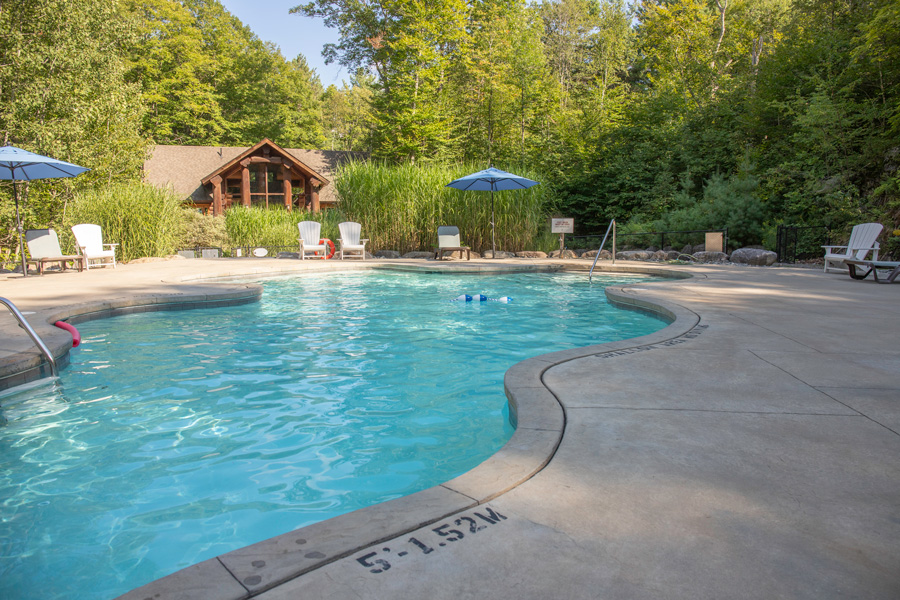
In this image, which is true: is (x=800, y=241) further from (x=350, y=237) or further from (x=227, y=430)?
(x=227, y=430)

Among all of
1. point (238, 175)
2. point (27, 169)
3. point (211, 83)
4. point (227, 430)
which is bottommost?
point (227, 430)

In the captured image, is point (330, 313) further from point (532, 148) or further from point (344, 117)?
point (344, 117)

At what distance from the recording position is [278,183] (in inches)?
1104

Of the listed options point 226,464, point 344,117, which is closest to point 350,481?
point 226,464

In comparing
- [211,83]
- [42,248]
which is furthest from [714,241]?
[211,83]

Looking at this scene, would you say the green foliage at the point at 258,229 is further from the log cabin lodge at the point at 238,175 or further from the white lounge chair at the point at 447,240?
the log cabin lodge at the point at 238,175

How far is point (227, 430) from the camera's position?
3.40 m

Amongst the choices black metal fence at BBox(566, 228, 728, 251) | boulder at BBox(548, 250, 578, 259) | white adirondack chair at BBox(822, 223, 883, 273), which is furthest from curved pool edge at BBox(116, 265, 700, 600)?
black metal fence at BBox(566, 228, 728, 251)

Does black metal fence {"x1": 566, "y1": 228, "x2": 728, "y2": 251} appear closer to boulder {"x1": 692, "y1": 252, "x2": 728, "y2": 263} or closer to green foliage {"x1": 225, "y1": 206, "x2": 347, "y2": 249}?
boulder {"x1": 692, "y1": 252, "x2": 728, "y2": 263}

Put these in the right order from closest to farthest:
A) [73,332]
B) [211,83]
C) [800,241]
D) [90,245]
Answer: [73,332], [90,245], [800,241], [211,83]

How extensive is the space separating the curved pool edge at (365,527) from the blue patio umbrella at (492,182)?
1100 centimetres

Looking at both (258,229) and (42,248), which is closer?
(42,248)

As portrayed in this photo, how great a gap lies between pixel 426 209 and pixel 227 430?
12.2 meters

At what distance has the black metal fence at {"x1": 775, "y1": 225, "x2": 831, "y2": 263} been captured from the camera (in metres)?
12.1
